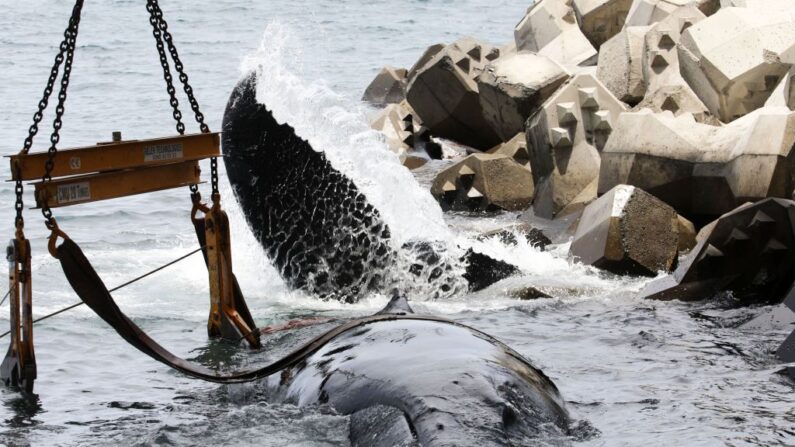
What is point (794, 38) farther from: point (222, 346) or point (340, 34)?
point (340, 34)

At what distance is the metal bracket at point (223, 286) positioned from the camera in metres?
8.12

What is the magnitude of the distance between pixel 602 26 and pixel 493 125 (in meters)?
2.89

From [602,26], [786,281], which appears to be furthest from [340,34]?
[786,281]

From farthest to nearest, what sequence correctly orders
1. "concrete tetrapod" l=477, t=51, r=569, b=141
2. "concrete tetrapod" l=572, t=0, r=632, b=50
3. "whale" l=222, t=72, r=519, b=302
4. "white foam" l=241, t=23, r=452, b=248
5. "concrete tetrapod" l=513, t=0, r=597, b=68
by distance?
"concrete tetrapod" l=513, t=0, r=597, b=68
"concrete tetrapod" l=572, t=0, r=632, b=50
"concrete tetrapod" l=477, t=51, r=569, b=141
"white foam" l=241, t=23, r=452, b=248
"whale" l=222, t=72, r=519, b=302

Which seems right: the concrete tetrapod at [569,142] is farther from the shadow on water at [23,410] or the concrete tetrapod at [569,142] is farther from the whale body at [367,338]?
the shadow on water at [23,410]

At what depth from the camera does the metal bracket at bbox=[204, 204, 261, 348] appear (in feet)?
26.6

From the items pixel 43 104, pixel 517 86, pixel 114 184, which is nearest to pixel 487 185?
pixel 517 86

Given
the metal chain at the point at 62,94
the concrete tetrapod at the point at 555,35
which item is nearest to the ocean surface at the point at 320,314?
the metal chain at the point at 62,94

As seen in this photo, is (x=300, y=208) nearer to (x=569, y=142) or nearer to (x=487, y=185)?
(x=569, y=142)

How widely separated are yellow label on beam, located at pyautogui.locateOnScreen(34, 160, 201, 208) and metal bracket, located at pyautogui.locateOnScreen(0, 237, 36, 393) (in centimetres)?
27

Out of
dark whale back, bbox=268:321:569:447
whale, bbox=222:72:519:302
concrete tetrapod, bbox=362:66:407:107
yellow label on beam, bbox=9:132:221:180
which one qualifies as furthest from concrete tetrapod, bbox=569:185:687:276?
concrete tetrapod, bbox=362:66:407:107

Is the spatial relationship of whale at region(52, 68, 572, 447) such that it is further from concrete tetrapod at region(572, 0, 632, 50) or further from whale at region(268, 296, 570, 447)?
concrete tetrapod at region(572, 0, 632, 50)

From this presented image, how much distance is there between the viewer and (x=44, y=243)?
13.4 metres

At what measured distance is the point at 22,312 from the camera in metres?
7.25
